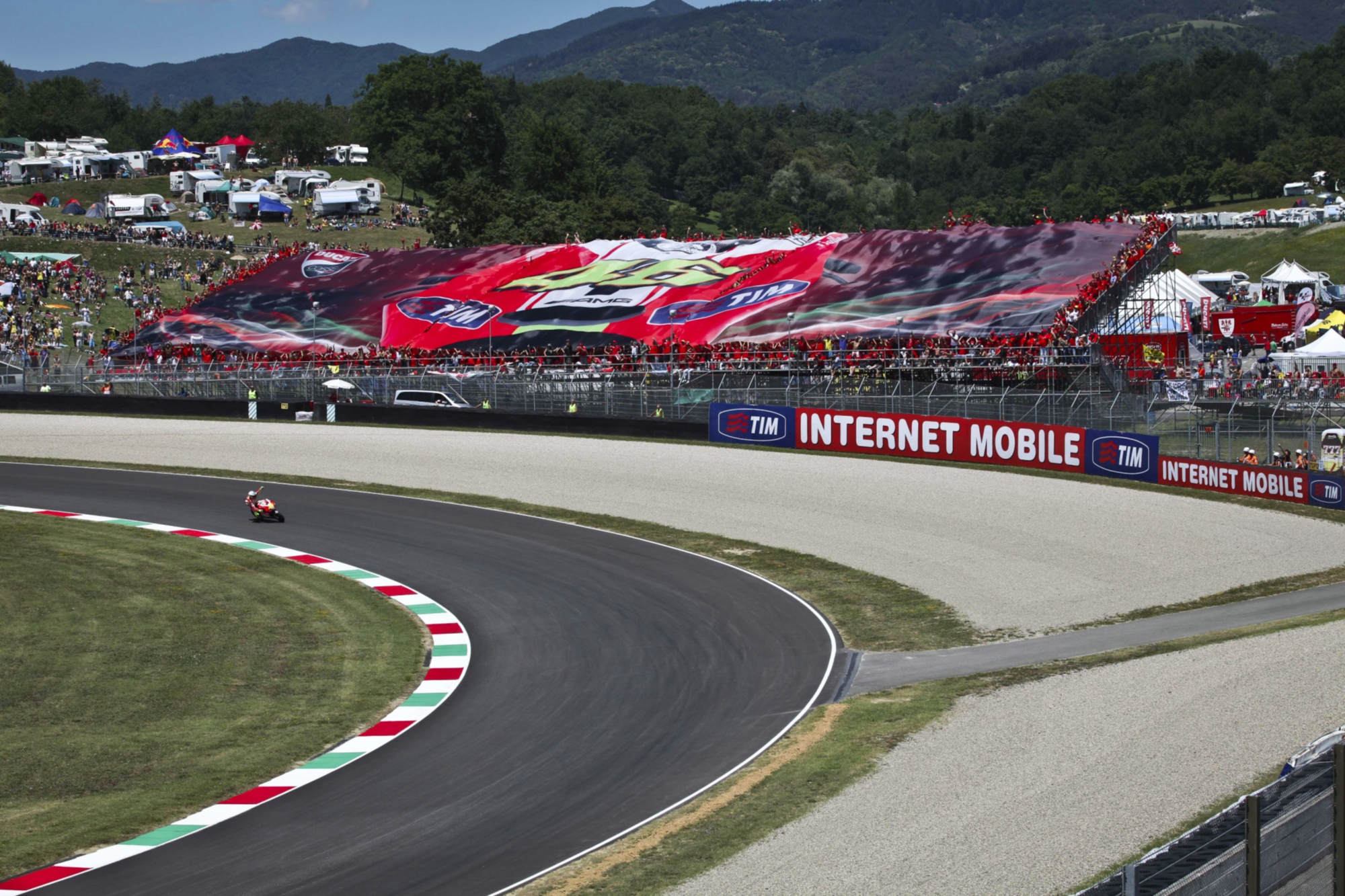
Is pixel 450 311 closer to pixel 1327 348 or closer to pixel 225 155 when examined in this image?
pixel 1327 348

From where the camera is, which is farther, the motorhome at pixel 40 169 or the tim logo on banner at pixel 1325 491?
the motorhome at pixel 40 169

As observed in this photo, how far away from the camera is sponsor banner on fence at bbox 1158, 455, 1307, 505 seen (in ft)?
84.2

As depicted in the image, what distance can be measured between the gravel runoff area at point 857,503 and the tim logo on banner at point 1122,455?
5.85 feet

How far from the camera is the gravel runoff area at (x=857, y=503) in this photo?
1927 centimetres

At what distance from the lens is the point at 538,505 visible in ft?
86.9

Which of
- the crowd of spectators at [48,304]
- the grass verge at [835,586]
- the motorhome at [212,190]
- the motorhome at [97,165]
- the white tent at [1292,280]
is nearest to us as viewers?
the grass verge at [835,586]

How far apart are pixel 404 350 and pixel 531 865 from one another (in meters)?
41.6

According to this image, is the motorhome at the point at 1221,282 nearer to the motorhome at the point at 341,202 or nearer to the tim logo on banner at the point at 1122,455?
the tim logo on banner at the point at 1122,455

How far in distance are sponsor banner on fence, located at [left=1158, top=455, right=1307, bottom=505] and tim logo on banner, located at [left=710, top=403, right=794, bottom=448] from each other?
979cm

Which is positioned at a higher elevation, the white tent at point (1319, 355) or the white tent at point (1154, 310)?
the white tent at point (1154, 310)

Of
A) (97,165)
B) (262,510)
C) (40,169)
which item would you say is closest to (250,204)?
(97,165)

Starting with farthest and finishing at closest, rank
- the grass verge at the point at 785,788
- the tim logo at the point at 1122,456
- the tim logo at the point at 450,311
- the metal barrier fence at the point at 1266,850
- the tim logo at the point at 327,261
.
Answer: the tim logo at the point at 327,261
the tim logo at the point at 450,311
the tim logo at the point at 1122,456
the grass verge at the point at 785,788
the metal barrier fence at the point at 1266,850

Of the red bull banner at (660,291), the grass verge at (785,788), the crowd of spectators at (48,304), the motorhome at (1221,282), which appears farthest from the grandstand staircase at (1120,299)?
the crowd of spectators at (48,304)

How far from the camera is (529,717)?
12.9 m
